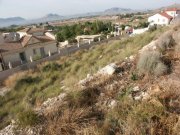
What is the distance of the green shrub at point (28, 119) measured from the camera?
203 inches

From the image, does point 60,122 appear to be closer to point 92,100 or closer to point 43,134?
point 43,134

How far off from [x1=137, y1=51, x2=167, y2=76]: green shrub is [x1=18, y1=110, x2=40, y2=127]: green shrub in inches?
140

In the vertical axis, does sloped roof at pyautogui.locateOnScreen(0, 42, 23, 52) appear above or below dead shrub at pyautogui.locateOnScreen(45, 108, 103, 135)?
below

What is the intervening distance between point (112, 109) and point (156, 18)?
209 feet

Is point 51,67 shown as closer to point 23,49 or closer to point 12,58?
point 12,58

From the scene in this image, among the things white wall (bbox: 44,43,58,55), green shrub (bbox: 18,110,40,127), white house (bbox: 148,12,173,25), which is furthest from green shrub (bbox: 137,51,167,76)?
white house (bbox: 148,12,173,25)

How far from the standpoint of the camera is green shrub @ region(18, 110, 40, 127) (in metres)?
5.16

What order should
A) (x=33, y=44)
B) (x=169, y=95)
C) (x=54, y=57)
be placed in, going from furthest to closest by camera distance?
(x=33, y=44) → (x=54, y=57) → (x=169, y=95)

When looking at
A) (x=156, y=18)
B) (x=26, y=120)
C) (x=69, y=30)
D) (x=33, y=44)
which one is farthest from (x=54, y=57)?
(x=156, y=18)

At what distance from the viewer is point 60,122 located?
15.7 ft

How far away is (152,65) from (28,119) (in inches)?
160

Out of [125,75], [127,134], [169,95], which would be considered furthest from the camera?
[125,75]

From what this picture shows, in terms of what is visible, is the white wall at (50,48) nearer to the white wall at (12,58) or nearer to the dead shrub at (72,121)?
the white wall at (12,58)

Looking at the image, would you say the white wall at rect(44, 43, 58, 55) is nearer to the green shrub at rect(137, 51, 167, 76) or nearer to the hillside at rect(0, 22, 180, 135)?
the hillside at rect(0, 22, 180, 135)
